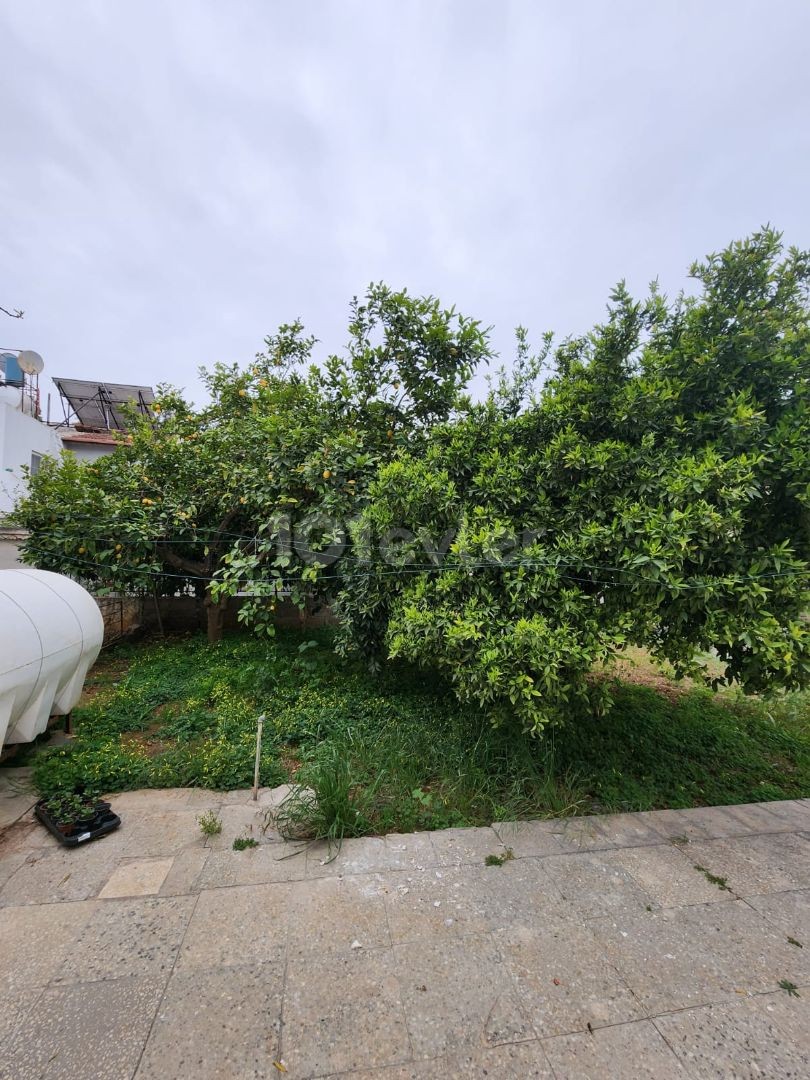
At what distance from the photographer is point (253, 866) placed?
8.39 feet

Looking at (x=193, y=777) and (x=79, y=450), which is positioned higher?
(x=79, y=450)

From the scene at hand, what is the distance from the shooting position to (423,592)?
350cm

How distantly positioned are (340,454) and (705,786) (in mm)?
4589

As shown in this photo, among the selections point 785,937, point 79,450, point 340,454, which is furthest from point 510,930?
point 79,450

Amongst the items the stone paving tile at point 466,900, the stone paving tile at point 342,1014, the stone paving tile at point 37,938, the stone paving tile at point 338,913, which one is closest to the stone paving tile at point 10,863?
the stone paving tile at point 37,938

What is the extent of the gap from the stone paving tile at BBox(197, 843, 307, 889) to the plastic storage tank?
1680 millimetres

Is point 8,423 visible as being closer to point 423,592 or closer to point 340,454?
point 340,454

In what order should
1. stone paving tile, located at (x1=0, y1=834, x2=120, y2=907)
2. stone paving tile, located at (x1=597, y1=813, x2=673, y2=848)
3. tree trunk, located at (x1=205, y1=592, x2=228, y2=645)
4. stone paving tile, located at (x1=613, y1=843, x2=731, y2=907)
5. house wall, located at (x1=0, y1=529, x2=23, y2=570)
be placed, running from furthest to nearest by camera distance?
tree trunk, located at (x1=205, y1=592, x2=228, y2=645)
house wall, located at (x1=0, y1=529, x2=23, y2=570)
stone paving tile, located at (x1=597, y1=813, x2=673, y2=848)
stone paving tile, located at (x1=613, y1=843, x2=731, y2=907)
stone paving tile, located at (x1=0, y1=834, x2=120, y2=907)

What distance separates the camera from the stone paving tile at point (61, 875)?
91.0 inches

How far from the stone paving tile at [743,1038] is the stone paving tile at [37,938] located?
2582mm

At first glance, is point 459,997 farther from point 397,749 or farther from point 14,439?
point 14,439

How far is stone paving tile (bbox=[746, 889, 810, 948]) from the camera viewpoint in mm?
2240

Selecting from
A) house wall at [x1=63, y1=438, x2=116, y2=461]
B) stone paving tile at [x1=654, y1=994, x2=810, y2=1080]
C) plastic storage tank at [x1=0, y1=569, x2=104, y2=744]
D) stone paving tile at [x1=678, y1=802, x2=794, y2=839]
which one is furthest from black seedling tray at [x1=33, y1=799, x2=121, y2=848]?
house wall at [x1=63, y1=438, x2=116, y2=461]

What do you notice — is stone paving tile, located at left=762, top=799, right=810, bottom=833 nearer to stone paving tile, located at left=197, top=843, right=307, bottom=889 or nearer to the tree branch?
stone paving tile, located at left=197, top=843, right=307, bottom=889
